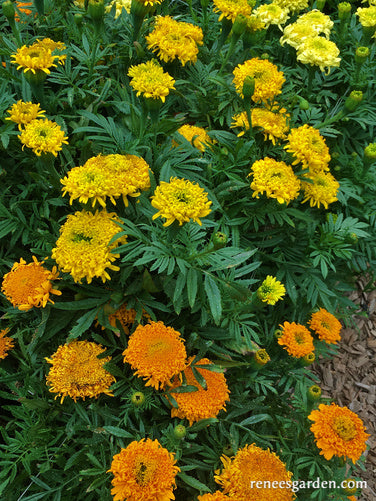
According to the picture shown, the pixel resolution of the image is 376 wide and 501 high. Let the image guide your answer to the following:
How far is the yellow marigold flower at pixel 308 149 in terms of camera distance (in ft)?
6.64

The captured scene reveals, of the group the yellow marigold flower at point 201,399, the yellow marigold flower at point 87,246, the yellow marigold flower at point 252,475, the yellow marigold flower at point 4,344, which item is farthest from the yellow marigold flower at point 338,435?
the yellow marigold flower at point 4,344

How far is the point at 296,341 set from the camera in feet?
6.43

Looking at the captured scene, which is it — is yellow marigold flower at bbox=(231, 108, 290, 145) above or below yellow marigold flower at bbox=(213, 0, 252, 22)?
below

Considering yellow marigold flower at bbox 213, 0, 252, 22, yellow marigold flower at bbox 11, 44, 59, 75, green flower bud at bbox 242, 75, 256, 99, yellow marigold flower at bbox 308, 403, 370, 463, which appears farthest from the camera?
yellow marigold flower at bbox 213, 0, 252, 22

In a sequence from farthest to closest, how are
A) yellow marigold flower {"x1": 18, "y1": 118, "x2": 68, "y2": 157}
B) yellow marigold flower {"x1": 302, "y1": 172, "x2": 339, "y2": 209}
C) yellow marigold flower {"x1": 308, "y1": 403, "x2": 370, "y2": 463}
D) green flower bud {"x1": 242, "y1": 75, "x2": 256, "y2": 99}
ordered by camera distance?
yellow marigold flower {"x1": 302, "y1": 172, "x2": 339, "y2": 209}, green flower bud {"x1": 242, "y1": 75, "x2": 256, "y2": 99}, yellow marigold flower {"x1": 18, "y1": 118, "x2": 68, "y2": 157}, yellow marigold flower {"x1": 308, "y1": 403, "x2": 370, "y2": 463}

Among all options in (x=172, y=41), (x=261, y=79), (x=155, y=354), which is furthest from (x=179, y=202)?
(x=172, y=41)

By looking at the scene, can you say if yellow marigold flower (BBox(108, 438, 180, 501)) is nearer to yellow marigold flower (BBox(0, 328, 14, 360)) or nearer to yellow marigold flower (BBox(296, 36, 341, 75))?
yellow marigold flower (BBox(0, 328, 14, 360))

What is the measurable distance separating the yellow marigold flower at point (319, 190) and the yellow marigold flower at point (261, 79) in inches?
17.3

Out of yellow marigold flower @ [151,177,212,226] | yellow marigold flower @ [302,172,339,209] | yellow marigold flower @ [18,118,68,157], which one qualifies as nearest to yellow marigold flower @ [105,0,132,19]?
yellow marigold flower @ [18,118,68,157]

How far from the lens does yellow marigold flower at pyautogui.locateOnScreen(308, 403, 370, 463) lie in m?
1.57

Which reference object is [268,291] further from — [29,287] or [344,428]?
[29,287]

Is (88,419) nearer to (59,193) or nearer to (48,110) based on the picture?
(59,193)

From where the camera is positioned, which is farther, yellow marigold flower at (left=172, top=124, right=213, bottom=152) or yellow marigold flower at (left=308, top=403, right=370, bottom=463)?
yellow marigold flower at (left=172, top=124, right=213, bottom=152)

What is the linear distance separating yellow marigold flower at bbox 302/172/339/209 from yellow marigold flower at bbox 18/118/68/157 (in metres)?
1.08
